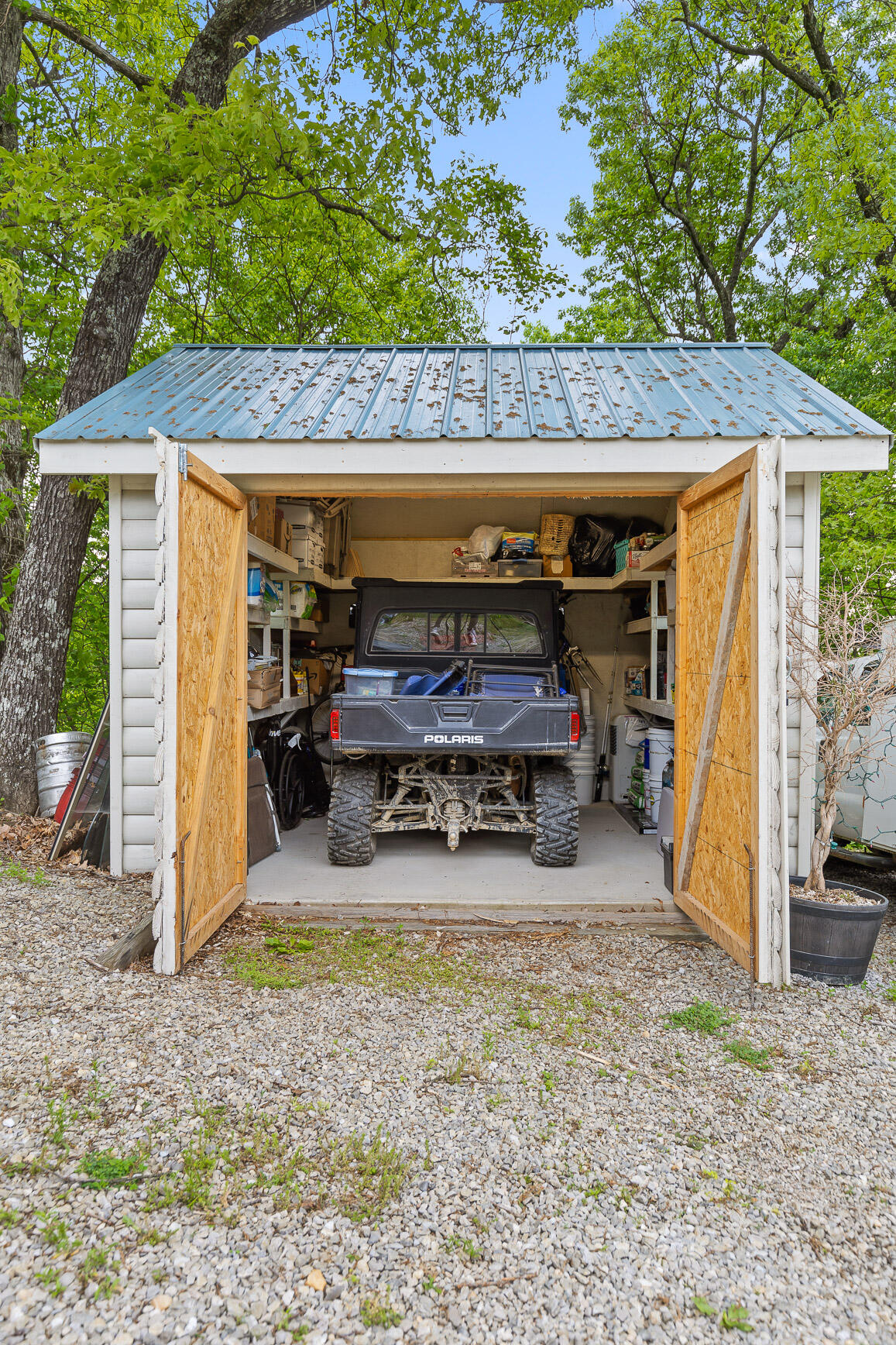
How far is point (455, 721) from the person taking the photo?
487 centimetres

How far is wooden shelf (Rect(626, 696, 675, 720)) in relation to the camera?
571 centimetres

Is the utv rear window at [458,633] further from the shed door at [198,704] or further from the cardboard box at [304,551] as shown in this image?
the shed door at [198,704]

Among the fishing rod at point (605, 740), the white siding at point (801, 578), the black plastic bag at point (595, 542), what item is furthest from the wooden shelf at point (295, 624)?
the white siding at point (801, 578)

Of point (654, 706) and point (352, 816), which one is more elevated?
point (654, 706)

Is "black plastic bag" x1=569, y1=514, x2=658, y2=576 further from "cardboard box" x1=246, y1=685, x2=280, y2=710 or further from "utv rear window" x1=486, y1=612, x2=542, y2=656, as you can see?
"cardboard box" x1=246, y1=685, x2=280, y2=710

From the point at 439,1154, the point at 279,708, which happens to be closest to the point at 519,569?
the point at 279,708

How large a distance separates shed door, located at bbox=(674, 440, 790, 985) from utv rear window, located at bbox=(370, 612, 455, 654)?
217 centimetres

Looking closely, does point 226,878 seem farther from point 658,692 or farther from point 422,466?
point 658,692

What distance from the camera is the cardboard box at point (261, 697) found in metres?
5.19

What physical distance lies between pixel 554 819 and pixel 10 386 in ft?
20.9

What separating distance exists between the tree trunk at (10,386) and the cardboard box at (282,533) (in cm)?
223

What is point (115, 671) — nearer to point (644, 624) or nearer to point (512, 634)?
point (512, 634)

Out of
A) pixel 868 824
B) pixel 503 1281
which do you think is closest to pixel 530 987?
pixel 503 1281

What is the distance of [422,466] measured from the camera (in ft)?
14.1
